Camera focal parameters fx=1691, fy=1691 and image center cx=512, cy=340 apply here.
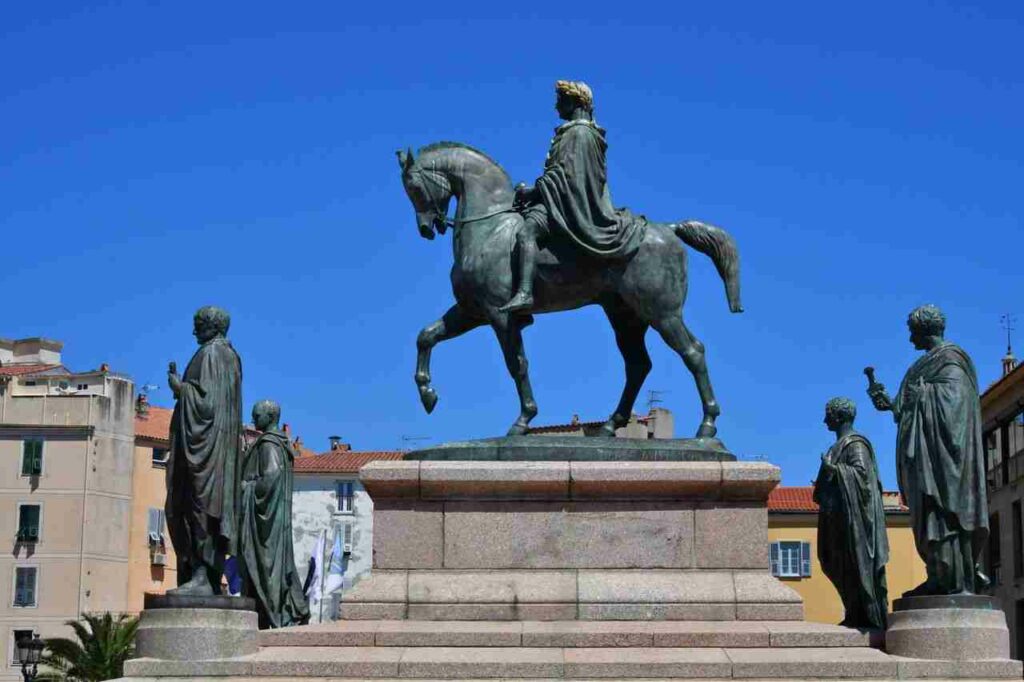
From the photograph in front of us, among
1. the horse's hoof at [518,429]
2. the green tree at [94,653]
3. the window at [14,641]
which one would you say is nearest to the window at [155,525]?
the window at [14,641]

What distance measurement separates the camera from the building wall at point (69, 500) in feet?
209

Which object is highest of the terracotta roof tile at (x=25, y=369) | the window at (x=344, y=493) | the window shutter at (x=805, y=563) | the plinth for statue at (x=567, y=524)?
the terracotta roof tile at (x=25, y=369)

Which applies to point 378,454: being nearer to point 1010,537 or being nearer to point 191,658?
point 1010,537

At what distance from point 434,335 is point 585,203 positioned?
203cm

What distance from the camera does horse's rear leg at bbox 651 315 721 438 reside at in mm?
16656

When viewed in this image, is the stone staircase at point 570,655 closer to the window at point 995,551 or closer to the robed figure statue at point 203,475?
the robed figure statue at point 203,475

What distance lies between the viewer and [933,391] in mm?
14984

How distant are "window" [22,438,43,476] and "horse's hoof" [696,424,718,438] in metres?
53.0

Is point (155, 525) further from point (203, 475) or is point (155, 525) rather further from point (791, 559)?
point (203, 475)

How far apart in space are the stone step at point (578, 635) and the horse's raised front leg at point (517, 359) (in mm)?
2554

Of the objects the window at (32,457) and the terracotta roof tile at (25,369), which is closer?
the window at (32,457)

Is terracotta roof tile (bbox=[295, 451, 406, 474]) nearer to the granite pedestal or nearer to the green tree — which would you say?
the green tree

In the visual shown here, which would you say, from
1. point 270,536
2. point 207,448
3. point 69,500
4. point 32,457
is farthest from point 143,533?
point 207,448

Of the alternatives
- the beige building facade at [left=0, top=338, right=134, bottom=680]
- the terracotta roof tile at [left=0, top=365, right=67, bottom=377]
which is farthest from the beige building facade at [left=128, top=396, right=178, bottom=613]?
the terracotta roof tile at [left=0, top=365, right=67, bottom=377]
